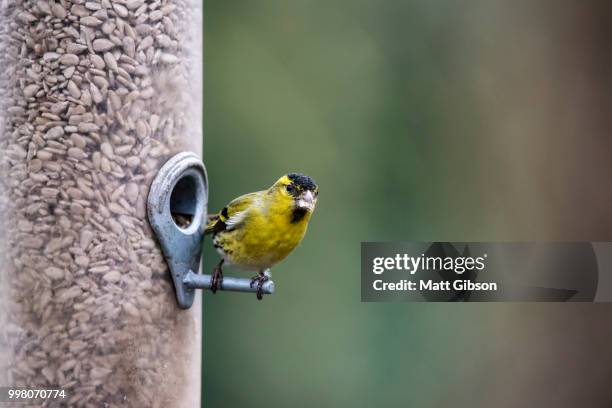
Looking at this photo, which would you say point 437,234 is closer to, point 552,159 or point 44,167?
point 552,159

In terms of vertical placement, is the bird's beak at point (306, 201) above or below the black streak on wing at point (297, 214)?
above

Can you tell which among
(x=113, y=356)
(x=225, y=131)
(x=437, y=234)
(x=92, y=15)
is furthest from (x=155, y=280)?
(x=437, y=234)

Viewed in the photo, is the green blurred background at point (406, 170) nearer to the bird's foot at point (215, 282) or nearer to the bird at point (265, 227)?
the bird at point (265, 227)

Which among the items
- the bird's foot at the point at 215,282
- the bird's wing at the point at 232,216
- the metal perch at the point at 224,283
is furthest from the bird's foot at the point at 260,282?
the bird's wing at the point at 232,216

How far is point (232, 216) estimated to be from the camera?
407cm

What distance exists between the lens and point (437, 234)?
830cm

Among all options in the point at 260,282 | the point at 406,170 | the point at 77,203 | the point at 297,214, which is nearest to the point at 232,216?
the point at 297,214

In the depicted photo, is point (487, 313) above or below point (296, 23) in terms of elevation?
below

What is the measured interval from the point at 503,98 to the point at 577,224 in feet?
4.72

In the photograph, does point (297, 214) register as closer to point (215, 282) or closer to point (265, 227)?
point (265, 227)

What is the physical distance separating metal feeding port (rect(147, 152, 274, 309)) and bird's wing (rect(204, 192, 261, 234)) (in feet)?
0.46

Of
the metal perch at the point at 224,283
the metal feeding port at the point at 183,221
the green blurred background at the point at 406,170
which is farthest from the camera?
the green blurred background at the point at 406,170

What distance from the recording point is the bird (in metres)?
4.00

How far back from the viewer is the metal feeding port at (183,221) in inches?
142
